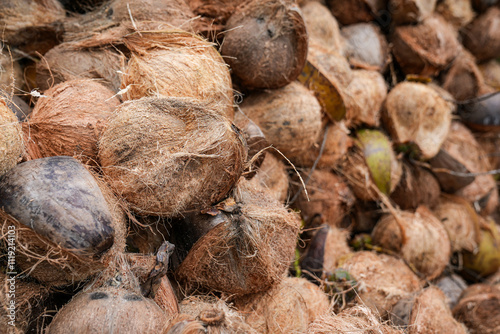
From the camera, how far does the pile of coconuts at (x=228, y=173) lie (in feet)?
3.45

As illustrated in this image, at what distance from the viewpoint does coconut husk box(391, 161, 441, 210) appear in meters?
2.67

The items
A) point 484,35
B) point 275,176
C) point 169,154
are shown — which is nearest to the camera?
point 169,154

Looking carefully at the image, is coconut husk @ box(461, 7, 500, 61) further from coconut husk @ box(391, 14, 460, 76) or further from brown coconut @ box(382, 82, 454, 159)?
brown coconut @ box(382, 82, 454, 159)

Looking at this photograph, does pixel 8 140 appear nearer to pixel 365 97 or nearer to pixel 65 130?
pixel 65 130

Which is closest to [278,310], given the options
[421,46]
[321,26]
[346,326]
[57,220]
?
[346,326]

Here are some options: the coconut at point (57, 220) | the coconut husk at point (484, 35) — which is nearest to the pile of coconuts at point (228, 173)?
the coconut at point (57, 220)

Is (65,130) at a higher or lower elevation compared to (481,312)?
higher

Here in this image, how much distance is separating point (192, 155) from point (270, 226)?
39 centimetres

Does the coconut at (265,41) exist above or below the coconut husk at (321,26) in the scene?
above

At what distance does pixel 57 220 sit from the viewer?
99 cm

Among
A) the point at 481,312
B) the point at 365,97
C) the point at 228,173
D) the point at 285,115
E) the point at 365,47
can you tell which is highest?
the point at 228,173

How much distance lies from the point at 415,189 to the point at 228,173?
1873 mm

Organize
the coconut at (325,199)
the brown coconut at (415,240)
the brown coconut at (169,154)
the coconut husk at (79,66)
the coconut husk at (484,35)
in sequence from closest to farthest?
1. the brown coconut at (169,154)
2. the coconut husk at (79,66)
3. the coconut at (325,199)
4. the brown coconut at (415,240)
5. the coconut husk at (484,35)

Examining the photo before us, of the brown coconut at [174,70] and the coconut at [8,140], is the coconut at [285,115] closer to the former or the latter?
the brown coconut at [174,70]
